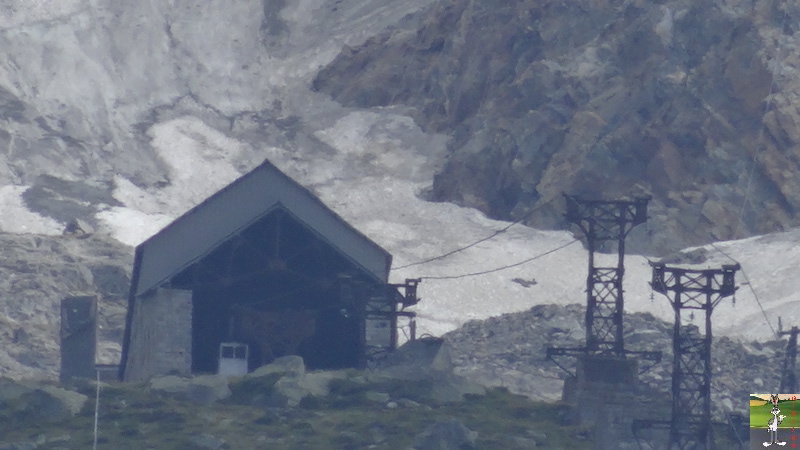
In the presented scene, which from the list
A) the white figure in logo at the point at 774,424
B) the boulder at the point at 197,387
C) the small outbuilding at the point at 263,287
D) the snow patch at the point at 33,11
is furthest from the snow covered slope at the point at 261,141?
the white figure in logo at the point at 774,424

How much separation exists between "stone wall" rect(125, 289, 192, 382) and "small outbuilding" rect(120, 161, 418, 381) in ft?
0.13

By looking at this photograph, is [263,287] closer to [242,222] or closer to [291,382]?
[242,222]

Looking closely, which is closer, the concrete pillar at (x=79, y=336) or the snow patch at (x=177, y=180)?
the concrete pillar at (x=79, y=336)

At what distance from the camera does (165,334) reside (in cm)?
5909

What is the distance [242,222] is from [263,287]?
220 cm

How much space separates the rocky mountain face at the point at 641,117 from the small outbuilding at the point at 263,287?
3805 cm

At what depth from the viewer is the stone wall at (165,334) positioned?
58.7m

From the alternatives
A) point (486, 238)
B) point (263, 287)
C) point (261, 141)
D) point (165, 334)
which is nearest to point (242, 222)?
point (263, 287)

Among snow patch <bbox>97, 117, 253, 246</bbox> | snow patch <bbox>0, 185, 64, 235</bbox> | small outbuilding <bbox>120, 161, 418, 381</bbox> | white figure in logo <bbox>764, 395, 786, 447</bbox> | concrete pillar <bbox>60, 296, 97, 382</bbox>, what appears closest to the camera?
white figure in logo <bbox>764, 395, 786, 447</bbox>

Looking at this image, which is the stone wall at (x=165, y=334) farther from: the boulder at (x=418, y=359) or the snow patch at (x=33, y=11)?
the snow patch at (x=33, y=11)

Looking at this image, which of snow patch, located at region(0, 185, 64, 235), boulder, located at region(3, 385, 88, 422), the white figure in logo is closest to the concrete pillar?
boulder, located at region(3, 385, 88, 422)

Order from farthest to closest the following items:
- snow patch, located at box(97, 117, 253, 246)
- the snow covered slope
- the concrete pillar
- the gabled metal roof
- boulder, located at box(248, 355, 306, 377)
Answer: snow patch, located at box(97, 117, 253, 246) < the snow covered slope < the concrete pillar < the gabled metal roof < boulder, located at box(248, 355, 306, 377)

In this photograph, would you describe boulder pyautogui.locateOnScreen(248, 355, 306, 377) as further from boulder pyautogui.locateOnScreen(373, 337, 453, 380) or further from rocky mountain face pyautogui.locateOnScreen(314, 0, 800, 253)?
rocky mountain face pyautogui.locateOnScreen(314, 0, 800, 253)

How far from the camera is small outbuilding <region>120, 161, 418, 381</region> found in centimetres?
5984
